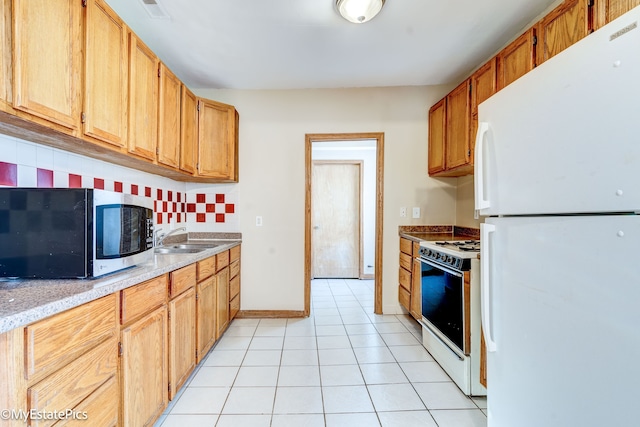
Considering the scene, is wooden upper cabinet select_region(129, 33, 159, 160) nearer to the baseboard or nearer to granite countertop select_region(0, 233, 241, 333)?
granite countertop select_region(0, 233, 241, 333)

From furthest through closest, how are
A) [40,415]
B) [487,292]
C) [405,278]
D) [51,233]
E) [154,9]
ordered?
[405,278] → [154,9] → [487,292] → [51,233] → [40,415]

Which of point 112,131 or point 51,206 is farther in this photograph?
point 112,131

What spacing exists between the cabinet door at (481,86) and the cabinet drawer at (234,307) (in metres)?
2.52

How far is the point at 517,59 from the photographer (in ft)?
5.45

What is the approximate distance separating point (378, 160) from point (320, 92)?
95 centimetres

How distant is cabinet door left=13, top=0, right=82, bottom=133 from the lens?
37.0 inches

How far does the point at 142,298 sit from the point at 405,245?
2.24 metres

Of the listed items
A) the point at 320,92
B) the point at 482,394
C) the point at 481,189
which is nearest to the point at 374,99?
the point at 320,92

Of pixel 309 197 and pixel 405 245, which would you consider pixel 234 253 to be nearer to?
pixel 309 197

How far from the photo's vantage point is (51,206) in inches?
40.9

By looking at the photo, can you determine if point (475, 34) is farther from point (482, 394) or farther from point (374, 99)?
point (482, 394)

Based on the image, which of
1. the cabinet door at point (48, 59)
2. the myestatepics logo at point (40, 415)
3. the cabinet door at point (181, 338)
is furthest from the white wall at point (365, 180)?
the myestatepics logo at point (40, 415)

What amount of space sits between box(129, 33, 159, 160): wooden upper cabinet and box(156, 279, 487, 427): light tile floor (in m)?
1.55

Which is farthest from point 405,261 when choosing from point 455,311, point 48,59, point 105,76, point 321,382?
point 48,59
